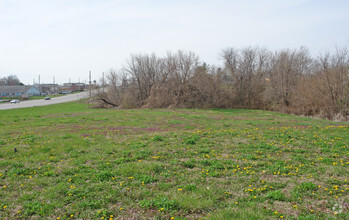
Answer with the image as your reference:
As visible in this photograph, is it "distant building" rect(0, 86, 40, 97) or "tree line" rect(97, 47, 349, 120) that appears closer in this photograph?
"tree line" rect(97, 47, 349, 120)

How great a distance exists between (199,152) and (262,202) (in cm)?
372

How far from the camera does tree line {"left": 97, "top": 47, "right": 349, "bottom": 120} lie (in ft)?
105

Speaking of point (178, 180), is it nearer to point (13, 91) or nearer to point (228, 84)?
point (228, 84)

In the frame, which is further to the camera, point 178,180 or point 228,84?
point 228,84

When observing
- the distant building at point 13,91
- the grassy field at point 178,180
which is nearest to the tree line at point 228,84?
the grassy field at point 178,180

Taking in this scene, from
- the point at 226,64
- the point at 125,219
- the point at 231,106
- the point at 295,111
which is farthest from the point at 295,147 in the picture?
the point at 226,64

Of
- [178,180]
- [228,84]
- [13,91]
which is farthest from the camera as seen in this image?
[13,91]

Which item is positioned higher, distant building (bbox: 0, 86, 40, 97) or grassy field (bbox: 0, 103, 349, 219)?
distant building (bbox: 0, 86, 40, 97)

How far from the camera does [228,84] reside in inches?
1607

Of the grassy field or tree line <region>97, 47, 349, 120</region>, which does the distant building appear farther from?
the grassy field

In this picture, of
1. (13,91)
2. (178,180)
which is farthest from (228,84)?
(13,91)

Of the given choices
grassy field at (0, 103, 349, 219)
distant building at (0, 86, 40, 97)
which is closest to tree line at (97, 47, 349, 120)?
grassy field at (0, 103, 349, 219)

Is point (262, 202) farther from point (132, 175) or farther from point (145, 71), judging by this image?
point (145, 71)

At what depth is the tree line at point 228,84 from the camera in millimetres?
31922
